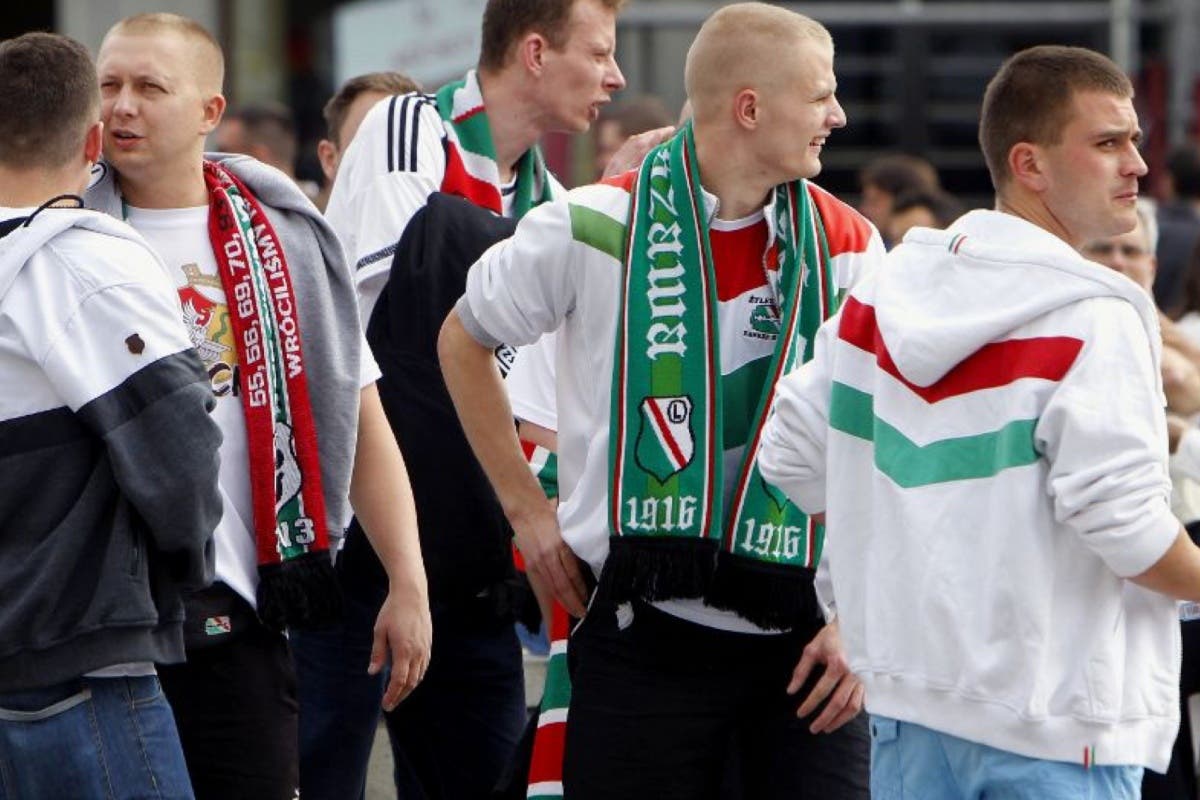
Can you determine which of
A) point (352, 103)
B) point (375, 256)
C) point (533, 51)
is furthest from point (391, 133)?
point (352, 103)

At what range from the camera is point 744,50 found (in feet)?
13.9

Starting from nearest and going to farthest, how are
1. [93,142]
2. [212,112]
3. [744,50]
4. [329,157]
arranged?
[93,142], [744,50], [212,112], [329,157]

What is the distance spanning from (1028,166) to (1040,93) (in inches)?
4.6

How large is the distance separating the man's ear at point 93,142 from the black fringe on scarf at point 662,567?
112 centimetres

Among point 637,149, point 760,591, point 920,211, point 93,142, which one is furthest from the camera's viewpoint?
point 920,211

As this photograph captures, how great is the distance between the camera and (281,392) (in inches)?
161

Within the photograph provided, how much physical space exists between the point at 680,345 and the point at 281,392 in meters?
0.70

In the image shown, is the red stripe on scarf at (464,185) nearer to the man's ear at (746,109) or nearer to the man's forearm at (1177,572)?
the man's ear at (746,109)

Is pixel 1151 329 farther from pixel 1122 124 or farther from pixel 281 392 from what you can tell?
pixel 281 392

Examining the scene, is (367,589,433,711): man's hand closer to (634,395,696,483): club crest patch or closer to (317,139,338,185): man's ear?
(634,395,696,483): club crest patch

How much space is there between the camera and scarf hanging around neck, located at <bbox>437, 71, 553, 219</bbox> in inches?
209

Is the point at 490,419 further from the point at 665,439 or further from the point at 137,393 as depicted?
the point at 137,393

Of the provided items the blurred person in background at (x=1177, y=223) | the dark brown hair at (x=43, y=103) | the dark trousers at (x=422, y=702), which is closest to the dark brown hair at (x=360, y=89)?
the dark trousers at (x=422, y=702)

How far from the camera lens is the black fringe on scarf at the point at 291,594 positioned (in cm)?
402
